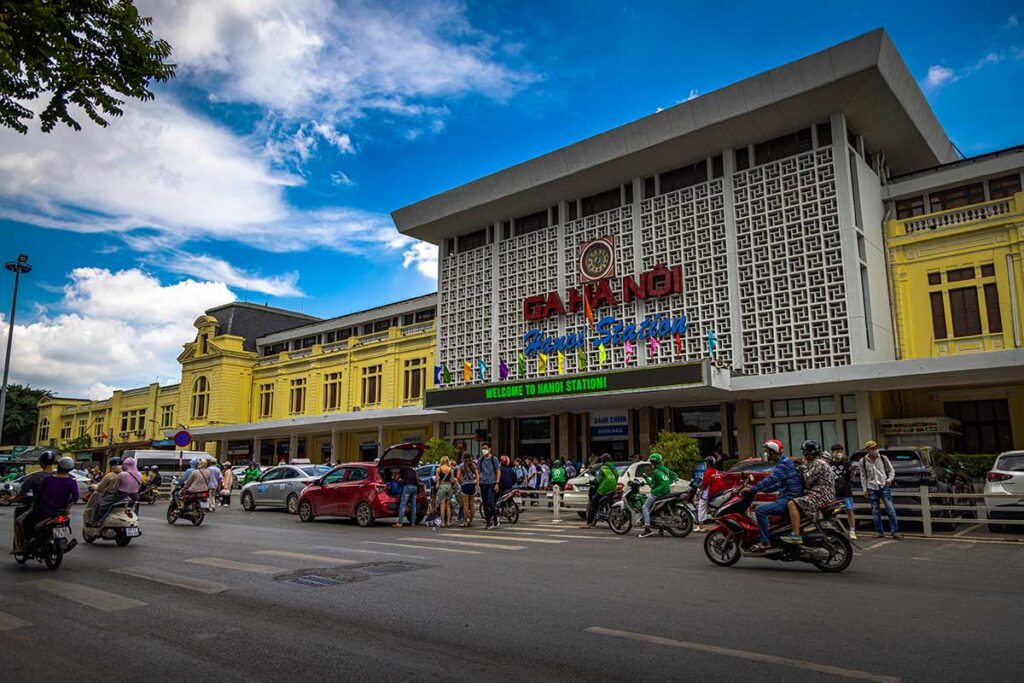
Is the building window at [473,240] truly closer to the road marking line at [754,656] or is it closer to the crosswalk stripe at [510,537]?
the crosswalk stripe at [510,537]

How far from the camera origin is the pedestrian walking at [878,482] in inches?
533

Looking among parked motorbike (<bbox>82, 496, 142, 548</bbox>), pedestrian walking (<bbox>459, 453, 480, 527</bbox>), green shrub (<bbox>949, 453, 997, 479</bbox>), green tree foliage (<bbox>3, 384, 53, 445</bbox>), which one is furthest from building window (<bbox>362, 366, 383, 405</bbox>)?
green tree foliage (<bbox>3, 384, 53, 445</bbox>)

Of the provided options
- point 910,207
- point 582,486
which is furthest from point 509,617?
point 910,207

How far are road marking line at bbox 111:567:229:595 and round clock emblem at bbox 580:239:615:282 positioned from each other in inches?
917

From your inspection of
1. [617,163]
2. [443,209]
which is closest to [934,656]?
[617,163]

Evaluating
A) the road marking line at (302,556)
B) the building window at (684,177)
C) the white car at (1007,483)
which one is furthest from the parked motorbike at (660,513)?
the building window at (684,177)

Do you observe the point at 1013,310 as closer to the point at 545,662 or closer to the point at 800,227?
the point at 800,227

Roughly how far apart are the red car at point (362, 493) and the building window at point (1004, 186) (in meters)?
21.9

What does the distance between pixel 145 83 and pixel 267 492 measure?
17364 millimetres

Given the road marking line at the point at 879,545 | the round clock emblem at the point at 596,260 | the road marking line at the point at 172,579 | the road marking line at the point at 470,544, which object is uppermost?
the round clock emblem at the point at 596,260

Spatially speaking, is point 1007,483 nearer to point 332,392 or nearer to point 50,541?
point 50,541

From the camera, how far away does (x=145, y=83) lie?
734 centimetres

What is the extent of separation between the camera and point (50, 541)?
986cm

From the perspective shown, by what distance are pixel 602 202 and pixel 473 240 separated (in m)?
7.77
